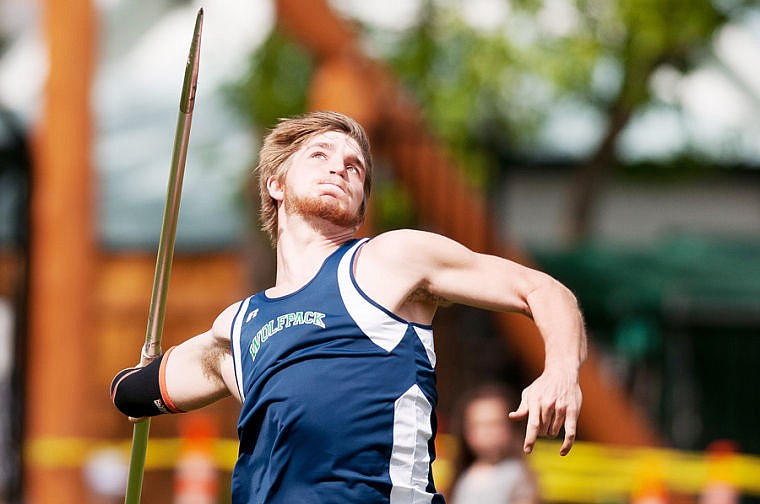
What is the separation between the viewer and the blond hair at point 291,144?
3908 millimetres

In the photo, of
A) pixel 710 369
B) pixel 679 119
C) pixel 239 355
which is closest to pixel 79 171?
pixel 710 369

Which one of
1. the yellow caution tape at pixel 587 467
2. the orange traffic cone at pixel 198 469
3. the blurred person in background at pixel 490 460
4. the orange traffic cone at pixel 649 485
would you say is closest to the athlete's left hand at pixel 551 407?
the blurred person in background at pixel 490 460

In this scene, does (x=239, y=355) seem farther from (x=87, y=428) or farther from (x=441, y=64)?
(x=441, y=64)

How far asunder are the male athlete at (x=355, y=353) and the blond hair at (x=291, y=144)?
14cm

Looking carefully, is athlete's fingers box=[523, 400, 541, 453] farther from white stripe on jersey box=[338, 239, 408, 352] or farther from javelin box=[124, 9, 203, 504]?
javelin box=[124, 9, 203, 504]

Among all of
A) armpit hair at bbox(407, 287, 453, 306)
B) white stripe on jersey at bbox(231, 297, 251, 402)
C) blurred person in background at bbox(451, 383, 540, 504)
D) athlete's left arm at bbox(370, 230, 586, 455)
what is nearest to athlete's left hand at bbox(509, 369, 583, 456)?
athlete's left arm at bbox(370, 230, 586, 455)

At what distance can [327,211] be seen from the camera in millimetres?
3736

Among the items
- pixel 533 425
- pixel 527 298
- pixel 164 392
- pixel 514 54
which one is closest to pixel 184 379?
pixel 164 392

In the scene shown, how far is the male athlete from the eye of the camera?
3.47m

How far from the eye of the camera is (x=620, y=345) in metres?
14.2

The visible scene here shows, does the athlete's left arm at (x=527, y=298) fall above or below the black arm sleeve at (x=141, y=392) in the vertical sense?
above

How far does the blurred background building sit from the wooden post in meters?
0.02

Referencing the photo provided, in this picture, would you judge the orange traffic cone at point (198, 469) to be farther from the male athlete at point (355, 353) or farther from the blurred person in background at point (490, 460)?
the male athlete at point (355, 353)

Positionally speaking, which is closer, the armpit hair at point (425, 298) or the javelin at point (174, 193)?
the armpit hair at point (425, 298)
